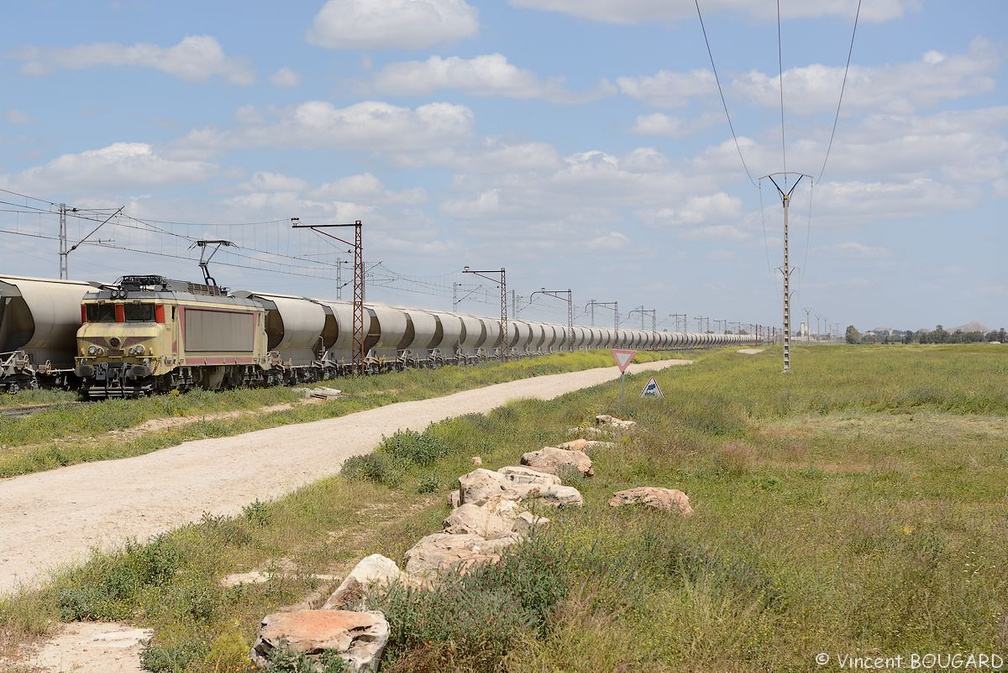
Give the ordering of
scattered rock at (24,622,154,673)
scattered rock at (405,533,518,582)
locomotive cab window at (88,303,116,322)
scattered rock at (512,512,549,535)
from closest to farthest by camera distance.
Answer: scattered rock at (24,622,154,673), scattered rock at (405,533,518,582), scattered rock at (512,512,549,535), locomotive cab window at (88,303,116,322)

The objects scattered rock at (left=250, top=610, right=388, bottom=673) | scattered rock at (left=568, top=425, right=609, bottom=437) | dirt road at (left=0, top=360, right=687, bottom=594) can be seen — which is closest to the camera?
scattered rock at (left=250, top=610, right=388, bottom=673)

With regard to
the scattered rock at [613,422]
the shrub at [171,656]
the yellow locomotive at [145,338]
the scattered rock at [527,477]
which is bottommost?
the shrub at [171,656]

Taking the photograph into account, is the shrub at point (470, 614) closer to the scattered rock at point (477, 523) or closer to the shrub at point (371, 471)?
the scattered rock at point (477, 523)

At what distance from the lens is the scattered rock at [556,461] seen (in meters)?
16.8

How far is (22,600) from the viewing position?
8.73 metres

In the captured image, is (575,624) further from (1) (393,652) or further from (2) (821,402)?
(2) (821,402)

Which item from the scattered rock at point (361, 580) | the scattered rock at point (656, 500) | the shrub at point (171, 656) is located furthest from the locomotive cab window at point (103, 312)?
the shrub at point (171, 656)

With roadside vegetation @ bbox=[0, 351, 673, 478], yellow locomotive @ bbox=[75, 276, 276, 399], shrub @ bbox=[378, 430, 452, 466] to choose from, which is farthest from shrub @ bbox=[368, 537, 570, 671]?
yellow locomotive @ bbox=[75, 276, 276, 399]

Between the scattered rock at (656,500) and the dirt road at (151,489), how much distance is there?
566 centimetres

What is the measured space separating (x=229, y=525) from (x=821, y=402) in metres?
24.0

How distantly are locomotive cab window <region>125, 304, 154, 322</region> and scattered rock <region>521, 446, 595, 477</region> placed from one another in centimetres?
1798

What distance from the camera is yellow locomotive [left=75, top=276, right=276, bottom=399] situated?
30281mm

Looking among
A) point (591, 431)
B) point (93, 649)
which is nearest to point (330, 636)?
point (93, 649)

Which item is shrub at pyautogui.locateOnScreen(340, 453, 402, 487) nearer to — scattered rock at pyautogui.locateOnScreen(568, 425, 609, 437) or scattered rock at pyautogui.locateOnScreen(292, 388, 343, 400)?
scattered rock at pyautogui.locateOnScreen(568, 425, 609, 437)
